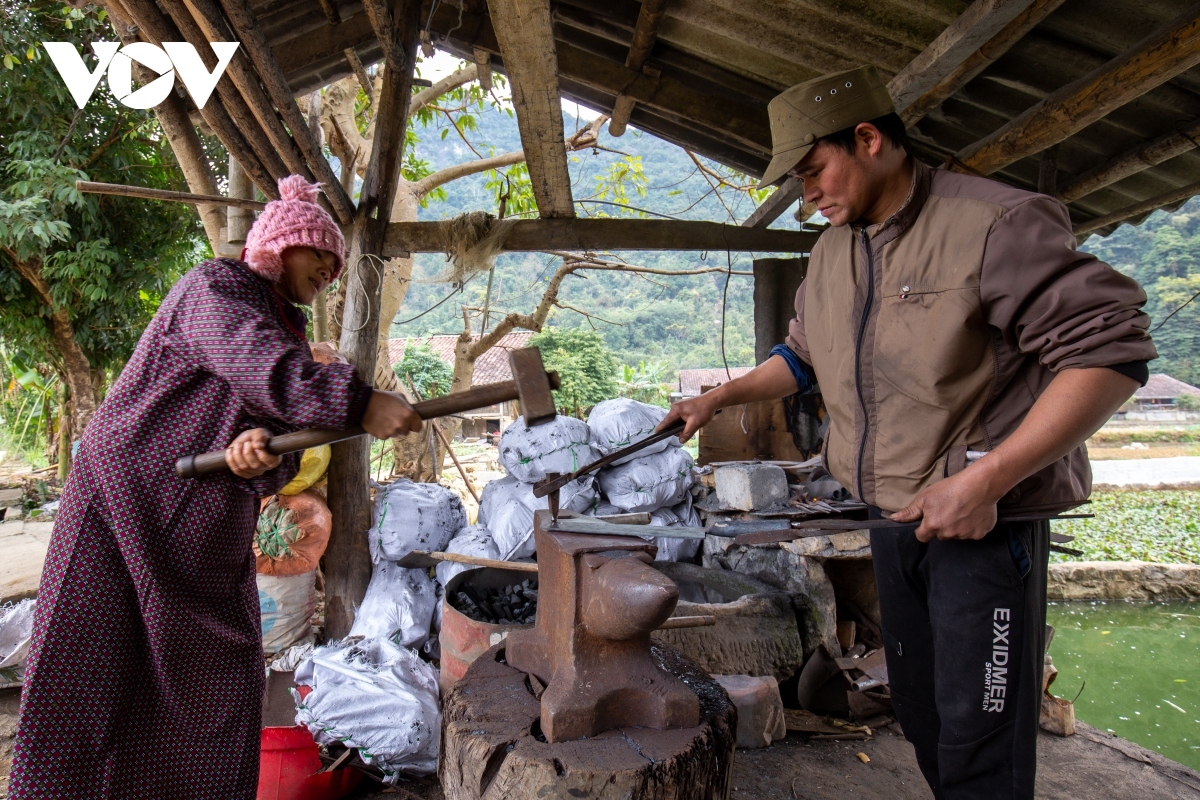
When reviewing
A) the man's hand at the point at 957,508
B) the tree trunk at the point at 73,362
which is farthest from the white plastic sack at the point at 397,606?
the tree trunk at the point at 73,362

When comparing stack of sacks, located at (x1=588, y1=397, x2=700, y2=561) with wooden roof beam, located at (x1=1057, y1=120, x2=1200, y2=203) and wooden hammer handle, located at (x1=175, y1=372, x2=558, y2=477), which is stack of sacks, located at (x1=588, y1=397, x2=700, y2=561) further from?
wooden hammer handle, located at (x1=175, y1=372, x2=558, y2=477)

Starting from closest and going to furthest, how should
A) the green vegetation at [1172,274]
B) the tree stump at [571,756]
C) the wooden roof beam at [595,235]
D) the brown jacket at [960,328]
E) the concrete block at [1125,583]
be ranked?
the brown jacket at [960,328] → the tree stump at [571,756] → the wooden roof beam at [595,235] → the concrete block at [1125,583] → the green vegetation at [1172,274]

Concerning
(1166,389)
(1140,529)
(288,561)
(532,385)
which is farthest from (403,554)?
(1166,389)

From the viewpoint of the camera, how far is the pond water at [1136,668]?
4.84 m

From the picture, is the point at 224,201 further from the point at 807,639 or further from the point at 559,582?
the point at 807,639

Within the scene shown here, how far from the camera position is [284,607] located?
3.95m

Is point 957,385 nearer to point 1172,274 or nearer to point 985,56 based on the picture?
point 985,56

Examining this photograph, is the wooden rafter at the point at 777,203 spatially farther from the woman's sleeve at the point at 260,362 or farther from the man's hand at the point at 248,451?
the man's hand at the point at 248,451

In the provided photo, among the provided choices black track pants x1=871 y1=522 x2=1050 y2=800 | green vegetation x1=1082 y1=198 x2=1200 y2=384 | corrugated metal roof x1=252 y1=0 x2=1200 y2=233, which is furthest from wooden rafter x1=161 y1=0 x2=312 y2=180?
green vegetation x1=1082 y1=198 x2=1200 y2=384

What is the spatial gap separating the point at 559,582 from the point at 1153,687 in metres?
6.05

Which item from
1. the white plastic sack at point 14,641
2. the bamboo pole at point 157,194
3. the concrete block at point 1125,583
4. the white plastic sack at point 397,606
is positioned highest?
the bamboo pole at point 157,194

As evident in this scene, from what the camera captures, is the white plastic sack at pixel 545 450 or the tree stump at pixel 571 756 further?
the white plastic sack at pixel 545 450

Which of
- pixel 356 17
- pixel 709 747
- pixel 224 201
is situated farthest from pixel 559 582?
pixel 356 17

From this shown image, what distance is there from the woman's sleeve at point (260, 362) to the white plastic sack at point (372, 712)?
1627mm
